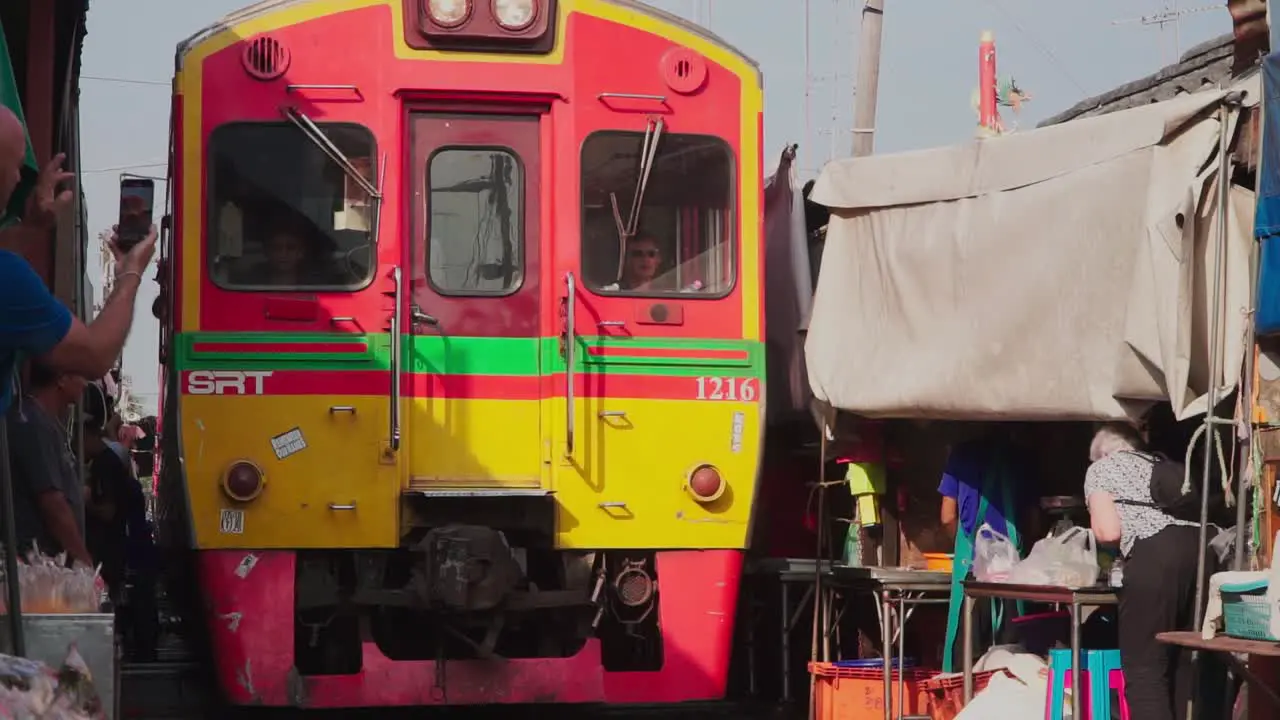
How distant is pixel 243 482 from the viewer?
7820 mm

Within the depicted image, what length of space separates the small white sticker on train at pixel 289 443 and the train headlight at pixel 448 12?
6.08ft

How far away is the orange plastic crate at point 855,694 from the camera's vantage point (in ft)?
27.9

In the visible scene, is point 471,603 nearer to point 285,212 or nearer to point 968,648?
point 285,212

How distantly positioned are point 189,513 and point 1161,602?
12.5 feet

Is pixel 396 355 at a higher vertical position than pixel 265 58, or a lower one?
lower

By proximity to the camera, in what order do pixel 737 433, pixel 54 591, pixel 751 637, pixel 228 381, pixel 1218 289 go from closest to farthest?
pixel 54 591, pixel 1218 289, pixel 228 381, pixel 737 433, pixel 751 637

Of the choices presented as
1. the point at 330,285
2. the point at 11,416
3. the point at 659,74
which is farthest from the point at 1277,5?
the point at 11,416

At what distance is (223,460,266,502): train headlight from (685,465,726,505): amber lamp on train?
1.80 meters

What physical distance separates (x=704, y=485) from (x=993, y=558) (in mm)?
A: 1289

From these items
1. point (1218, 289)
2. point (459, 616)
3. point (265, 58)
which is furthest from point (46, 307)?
point (265, 58)

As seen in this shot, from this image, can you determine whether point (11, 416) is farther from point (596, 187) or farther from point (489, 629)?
point (596, 187)

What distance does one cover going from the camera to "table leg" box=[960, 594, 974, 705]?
7.63 m

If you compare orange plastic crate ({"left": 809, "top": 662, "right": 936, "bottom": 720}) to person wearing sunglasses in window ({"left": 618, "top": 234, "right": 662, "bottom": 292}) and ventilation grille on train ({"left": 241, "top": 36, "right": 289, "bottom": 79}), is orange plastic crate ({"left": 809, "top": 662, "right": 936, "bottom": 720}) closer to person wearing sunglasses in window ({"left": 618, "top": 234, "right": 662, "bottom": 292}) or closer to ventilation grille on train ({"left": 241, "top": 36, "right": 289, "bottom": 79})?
person wearing sunglasses in window ({"left": 618, "top": 234, "right": 662, "bottom": 292})

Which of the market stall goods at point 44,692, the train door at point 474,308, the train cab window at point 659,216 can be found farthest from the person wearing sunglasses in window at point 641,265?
the market stall goods at point 44,692
